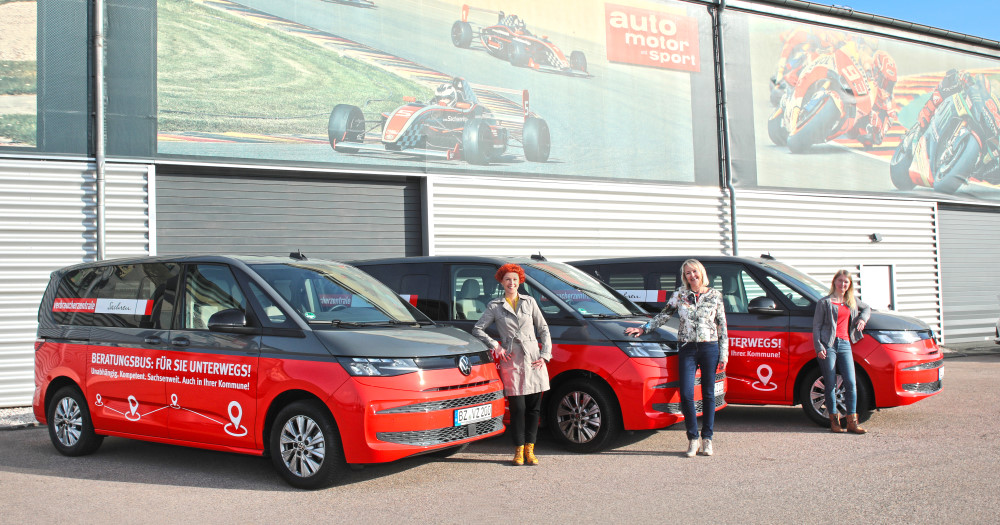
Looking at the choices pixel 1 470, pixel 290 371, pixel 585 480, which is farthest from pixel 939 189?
pixel 1 470

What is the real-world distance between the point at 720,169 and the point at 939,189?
271 inches

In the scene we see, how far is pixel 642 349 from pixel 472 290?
1767 mm

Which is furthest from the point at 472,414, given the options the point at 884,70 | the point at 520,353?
the point at 884,70

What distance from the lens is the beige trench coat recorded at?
23.2 ft

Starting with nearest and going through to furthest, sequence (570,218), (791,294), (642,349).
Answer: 1. (642,349)
2. (791,294)
3. (570,218)

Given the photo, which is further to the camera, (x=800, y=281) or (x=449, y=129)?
(x=449, y=129)

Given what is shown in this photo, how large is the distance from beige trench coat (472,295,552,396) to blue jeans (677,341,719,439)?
1228mm

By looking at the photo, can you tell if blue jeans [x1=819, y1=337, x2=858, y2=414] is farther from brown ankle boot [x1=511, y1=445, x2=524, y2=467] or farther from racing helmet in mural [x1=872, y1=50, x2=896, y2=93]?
racing helmet in mural [x1=872, y1=50, x2=896, y2=93]

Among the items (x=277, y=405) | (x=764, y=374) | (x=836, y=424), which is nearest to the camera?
(x=277, y=405)

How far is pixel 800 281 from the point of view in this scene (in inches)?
368

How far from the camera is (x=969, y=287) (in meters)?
21.0

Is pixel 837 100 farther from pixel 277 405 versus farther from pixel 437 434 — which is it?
pixel 277 405

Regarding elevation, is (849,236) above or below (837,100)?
below

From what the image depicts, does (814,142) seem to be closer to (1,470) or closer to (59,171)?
(59,171)
